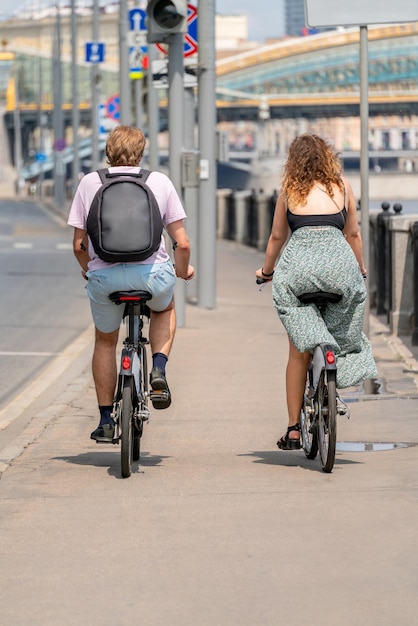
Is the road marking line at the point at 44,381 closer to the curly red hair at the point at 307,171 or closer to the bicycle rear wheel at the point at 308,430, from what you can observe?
the bicycle rear wheel at the point at 308,430

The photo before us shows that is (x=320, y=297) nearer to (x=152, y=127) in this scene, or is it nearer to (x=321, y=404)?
(x=321, y=404)

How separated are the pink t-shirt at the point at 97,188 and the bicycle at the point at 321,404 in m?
0.70

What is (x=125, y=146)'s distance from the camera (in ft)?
25.4

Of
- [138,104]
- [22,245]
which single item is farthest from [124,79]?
[22,245]

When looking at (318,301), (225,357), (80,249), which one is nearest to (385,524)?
(318,301)

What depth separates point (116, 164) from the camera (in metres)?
7.76

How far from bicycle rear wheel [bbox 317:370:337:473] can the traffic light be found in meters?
7.67

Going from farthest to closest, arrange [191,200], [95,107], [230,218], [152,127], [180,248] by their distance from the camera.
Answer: [95,107] → [230,218] → [152,127] → [191,200] → [180,248]

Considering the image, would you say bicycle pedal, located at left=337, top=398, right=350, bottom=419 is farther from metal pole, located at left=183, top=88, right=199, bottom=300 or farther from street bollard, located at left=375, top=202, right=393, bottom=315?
metal pole, located at left=183, top=88, right=199, bottom=300

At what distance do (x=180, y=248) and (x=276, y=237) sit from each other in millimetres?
459

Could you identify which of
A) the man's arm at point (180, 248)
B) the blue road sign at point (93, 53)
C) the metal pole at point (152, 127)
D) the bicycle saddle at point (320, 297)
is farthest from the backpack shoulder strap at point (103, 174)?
the blue road sign at point (93, 53)

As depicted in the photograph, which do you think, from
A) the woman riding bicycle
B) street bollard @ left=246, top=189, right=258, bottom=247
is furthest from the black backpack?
street bollard @ left=246, top=189, right=258, bottom=247

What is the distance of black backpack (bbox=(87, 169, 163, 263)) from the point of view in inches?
295

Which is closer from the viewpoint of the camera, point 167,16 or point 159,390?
point 159,390
